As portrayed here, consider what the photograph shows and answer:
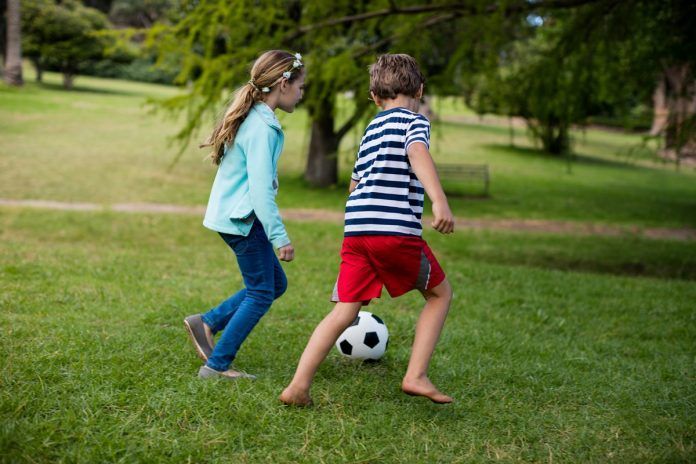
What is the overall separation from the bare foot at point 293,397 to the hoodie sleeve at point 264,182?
708 mm

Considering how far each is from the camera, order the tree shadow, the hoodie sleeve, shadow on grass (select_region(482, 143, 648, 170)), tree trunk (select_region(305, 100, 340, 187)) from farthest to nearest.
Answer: shadow on grass (select_region(482, 143, 648, 170))
tree trunk (select_region(305, 100, 340, 187))
the tree shadow
the hoodie sleeve

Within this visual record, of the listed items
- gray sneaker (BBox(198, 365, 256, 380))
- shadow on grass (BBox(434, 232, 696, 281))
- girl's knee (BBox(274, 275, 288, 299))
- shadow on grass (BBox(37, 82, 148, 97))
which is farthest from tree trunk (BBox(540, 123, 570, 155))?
gray sneaker (BBox(198, 365, 256, 380))

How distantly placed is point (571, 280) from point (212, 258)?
4033mm

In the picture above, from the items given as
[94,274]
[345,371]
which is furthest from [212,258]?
[345,371]

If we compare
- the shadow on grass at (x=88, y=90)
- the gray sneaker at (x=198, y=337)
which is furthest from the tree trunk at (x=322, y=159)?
the shadow on grass at (x=88, y=90)

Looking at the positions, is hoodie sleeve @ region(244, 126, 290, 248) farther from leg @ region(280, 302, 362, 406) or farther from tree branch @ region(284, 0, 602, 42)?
tree branch @ region(284, 0, 602, 42)

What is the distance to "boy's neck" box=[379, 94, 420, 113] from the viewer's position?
11.6 ft

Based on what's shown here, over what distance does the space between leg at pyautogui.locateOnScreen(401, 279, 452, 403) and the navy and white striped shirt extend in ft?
1.28

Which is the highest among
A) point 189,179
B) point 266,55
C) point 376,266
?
point 266,55

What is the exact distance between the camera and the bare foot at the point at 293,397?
3525mm

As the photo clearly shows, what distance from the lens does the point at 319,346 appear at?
350 cm

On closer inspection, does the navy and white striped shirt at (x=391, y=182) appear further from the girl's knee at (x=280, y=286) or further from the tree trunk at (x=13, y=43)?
the tree trunk at (x=13, y=43)

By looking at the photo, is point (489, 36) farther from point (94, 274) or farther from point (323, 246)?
point (94, 274)

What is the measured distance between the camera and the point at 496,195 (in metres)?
18.5
